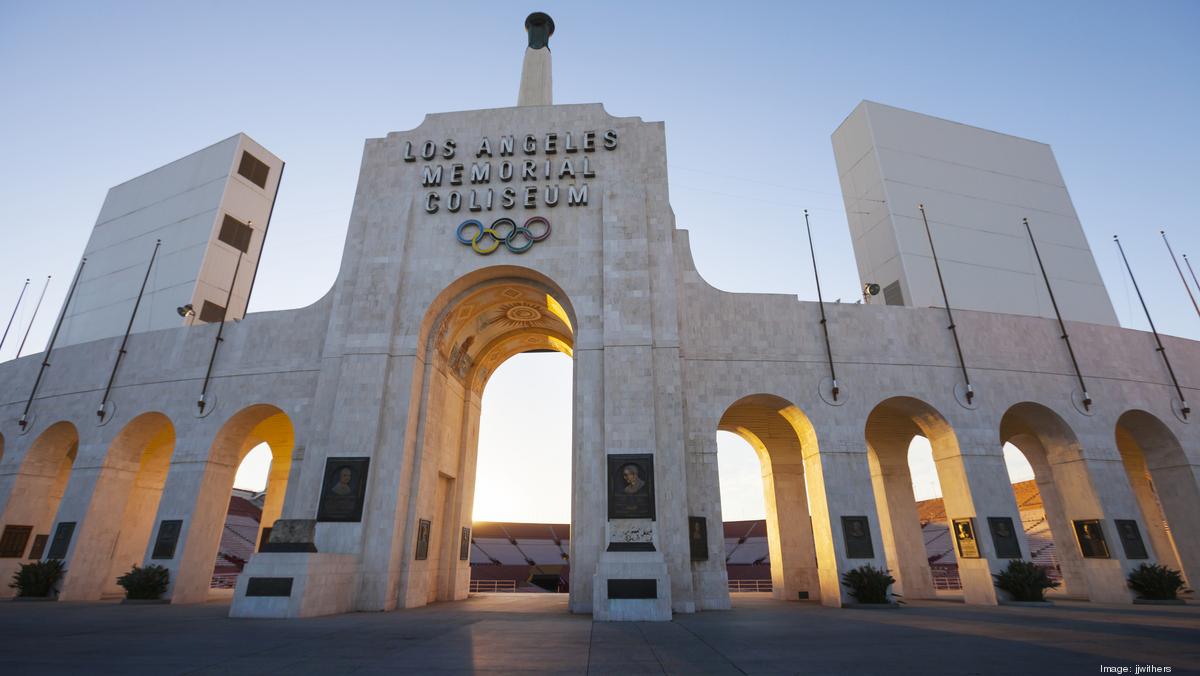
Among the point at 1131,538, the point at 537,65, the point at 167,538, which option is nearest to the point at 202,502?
the point at 167,538

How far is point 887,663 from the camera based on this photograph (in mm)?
7391

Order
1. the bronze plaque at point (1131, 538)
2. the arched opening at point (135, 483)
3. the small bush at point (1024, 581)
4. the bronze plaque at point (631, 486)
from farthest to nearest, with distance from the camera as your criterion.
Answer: the arched opening at point (135, 483) → the bronze plaque at point (1131, 538) → the small bush at point (1024, 581) → the bronze plaque at point (631, 486)

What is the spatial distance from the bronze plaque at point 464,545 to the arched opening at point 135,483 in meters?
12.1

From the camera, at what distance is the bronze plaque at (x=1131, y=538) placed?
20484 mm

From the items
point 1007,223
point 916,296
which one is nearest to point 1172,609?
point 916,296

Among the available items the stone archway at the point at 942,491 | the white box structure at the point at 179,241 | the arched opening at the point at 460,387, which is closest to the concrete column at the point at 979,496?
the stone archway at the point at 942,491

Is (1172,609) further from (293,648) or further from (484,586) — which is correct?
(484,586)

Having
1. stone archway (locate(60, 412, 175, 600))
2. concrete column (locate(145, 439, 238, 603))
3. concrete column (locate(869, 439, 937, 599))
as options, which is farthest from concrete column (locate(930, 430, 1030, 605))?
stone archway (locate(60, 412, 175, 600))

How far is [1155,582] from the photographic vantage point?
19.4 meters

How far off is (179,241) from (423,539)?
2539 cm

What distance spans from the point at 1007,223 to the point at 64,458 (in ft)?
159

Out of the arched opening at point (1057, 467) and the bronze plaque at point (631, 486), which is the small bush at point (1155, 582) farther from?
the bronze plaque at point (631, 486)

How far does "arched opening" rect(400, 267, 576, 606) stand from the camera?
67.9ft

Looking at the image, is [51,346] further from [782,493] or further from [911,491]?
[911,491]
